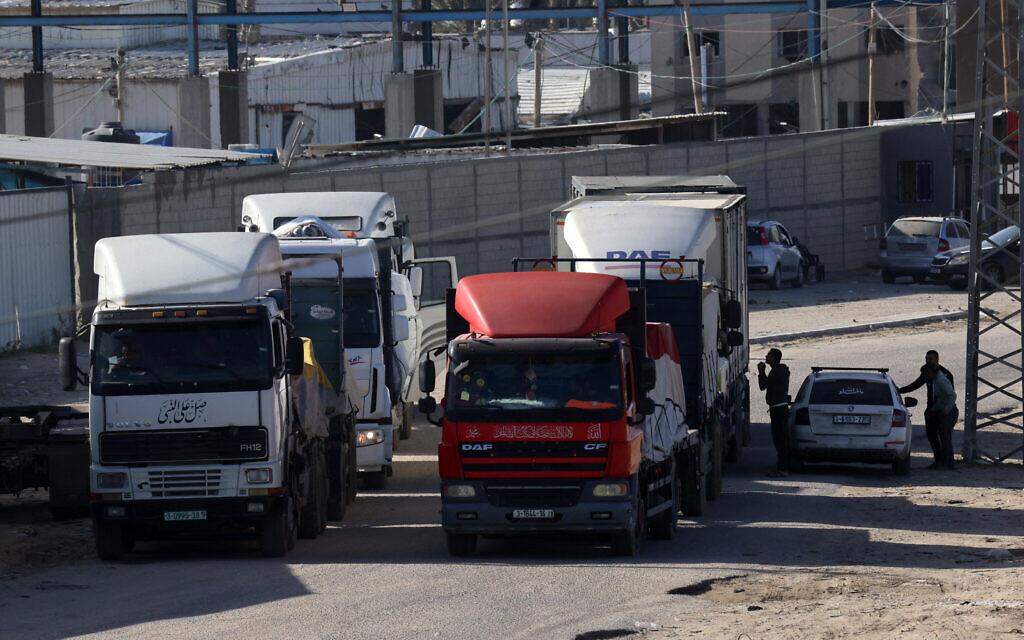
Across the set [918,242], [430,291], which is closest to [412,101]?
[430,291]

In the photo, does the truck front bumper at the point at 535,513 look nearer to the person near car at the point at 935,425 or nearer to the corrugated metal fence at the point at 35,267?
the person near car at the point at 935,425

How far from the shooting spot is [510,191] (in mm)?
42219

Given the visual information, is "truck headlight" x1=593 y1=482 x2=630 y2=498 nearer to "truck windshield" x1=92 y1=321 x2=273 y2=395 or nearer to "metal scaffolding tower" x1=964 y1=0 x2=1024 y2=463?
"truck windshield" x1=92 y1=321 x2=273 y2=395

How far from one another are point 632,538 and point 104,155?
19.2 m

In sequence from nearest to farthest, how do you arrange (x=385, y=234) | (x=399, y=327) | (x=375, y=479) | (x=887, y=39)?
(x=399, y=327) < (x=375, y=479) < (x=385, y=234) < (x=887, y=39)

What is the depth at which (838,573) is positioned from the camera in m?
15.5

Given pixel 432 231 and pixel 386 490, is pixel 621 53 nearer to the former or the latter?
pixel 432 231

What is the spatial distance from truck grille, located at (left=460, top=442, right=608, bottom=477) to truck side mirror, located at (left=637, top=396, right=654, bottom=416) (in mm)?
783

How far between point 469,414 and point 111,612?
4.17m

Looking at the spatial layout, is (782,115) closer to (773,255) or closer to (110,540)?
(773,255)

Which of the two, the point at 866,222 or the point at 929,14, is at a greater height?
the point at 929,14

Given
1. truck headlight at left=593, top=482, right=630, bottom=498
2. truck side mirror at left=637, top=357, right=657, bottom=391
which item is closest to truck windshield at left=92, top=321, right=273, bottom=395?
truck headlight at left=593, top=482, right=630, bottom=498

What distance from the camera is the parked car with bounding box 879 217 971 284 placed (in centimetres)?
4638

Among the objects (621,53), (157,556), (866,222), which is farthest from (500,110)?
(157,556)
